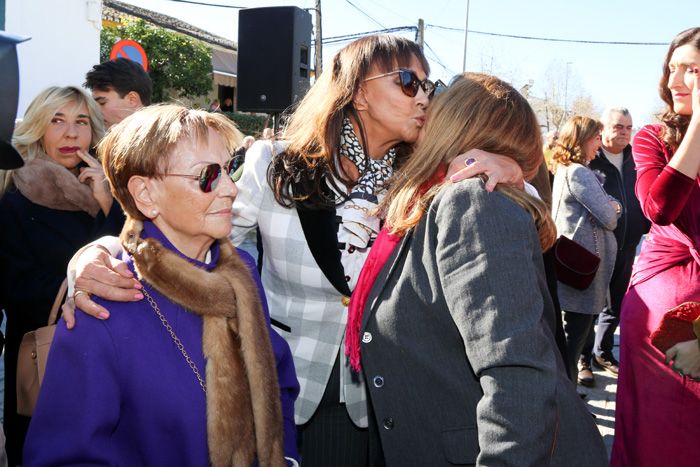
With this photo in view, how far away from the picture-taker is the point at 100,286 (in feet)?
5.24

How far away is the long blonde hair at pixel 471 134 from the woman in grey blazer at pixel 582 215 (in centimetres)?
309

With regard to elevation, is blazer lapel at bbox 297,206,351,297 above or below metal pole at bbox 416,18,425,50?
below

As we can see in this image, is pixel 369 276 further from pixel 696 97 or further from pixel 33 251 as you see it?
pixel 33 251

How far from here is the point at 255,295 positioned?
5.98 ft

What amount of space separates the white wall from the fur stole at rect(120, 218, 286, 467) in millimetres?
10226

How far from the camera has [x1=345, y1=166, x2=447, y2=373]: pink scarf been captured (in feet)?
5.65

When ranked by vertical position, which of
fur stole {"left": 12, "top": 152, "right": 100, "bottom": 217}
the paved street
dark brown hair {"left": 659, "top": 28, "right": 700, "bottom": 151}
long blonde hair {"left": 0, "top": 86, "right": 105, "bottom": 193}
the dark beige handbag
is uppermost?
dark brown hair {"left": 659, "top": 28, "right": 700, "bottom": 151}

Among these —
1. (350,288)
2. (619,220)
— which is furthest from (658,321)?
(619,220)

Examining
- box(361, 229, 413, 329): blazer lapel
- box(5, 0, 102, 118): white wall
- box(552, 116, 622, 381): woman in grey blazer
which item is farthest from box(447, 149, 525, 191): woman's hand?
box(5, 0, 102, 118): white wall

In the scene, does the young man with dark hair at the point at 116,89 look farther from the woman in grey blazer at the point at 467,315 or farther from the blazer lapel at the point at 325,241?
the woman in grey blazer at the point at 467,315

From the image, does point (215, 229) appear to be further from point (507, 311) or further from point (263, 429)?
point (507, 311)

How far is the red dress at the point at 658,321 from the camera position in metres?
2.44

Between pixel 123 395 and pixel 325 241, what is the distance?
2.99ft

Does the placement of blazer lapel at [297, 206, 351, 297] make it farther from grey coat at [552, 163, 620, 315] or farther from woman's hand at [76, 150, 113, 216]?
grey coat at [552, 163, 620, 315]
